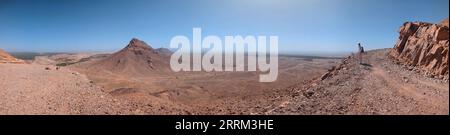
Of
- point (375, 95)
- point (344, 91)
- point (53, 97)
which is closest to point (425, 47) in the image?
point (344, 91)

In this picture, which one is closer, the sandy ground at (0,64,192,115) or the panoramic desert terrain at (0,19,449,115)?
the panoramic desert terrain at (0,19,449,115)

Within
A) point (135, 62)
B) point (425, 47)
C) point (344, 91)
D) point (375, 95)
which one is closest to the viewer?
point (375, 95)

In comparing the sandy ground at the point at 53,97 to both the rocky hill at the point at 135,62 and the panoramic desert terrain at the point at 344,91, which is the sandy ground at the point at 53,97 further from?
the rocky hill at the point at 135,62

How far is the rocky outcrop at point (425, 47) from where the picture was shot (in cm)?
1603

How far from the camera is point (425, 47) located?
58.5ft

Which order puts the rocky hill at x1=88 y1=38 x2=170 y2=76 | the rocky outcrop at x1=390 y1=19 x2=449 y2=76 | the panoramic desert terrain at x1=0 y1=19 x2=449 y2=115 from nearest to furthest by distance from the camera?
the panoramic desert terrain at x1=0 y1=19 x2=449 y2=115 → the rocky outcrop at x1=390 y1=19 x2=449 y2=76 → the rocky hill at x1=88 y1=38 x2=170 y2=76

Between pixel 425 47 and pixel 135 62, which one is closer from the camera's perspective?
pixel 425 47

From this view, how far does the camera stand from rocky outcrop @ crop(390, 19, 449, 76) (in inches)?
631

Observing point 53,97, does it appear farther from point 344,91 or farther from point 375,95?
point 375,95

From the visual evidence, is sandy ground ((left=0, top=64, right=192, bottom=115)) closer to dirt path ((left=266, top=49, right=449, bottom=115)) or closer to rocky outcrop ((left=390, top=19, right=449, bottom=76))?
dirt path ((left=266, top=49, right=449, bottom=115))

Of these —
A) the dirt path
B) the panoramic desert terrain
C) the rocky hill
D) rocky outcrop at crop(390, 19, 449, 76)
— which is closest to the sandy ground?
the panoramic desert terrain

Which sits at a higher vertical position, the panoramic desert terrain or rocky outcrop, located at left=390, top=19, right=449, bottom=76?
rocky outcrop, located at left=390, top=19, right=449, bottom=76

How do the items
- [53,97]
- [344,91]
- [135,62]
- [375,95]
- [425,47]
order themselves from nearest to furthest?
[375,95], [53,97], [344,91], [425,47], [135,62]
